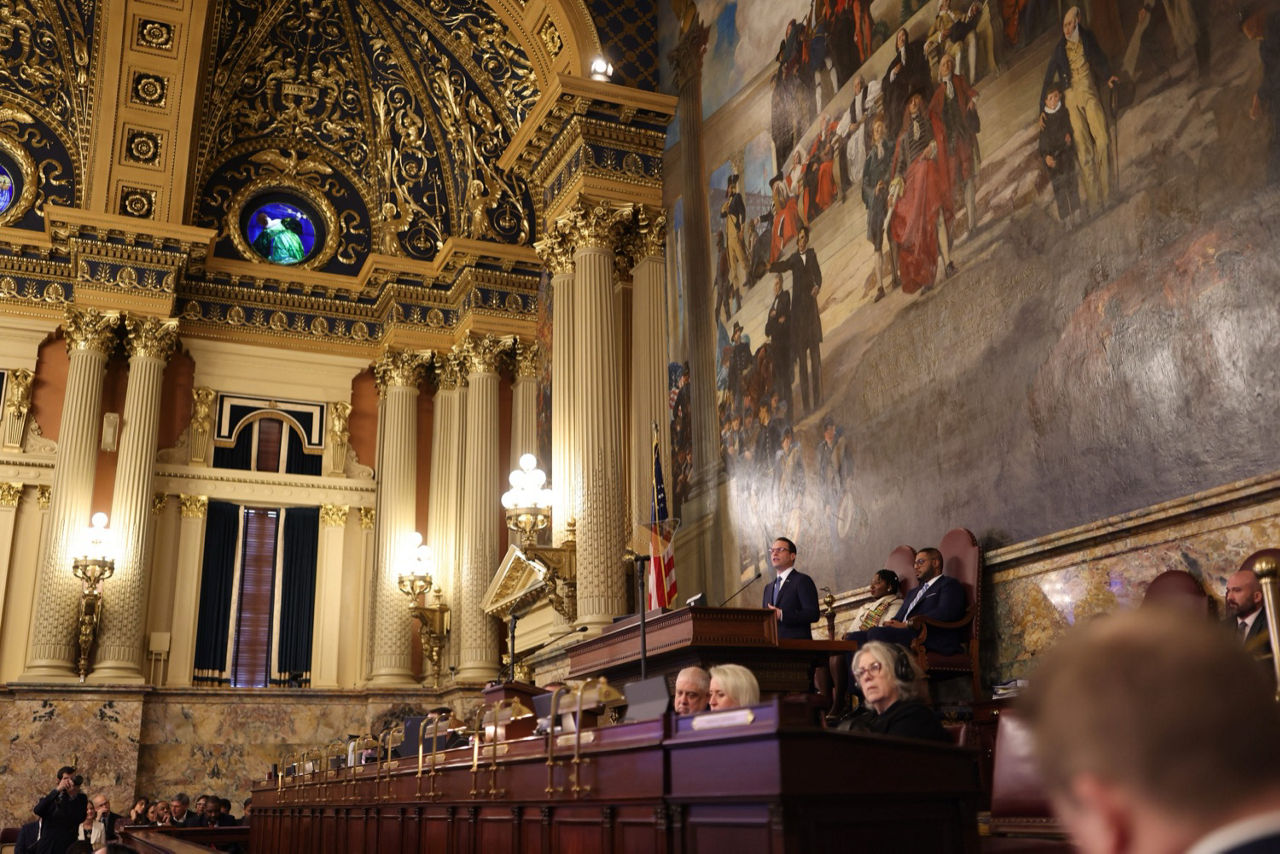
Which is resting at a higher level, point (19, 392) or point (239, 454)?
point (19, 392)

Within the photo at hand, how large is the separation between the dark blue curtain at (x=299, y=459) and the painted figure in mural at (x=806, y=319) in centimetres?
1000

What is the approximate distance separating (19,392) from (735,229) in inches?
425

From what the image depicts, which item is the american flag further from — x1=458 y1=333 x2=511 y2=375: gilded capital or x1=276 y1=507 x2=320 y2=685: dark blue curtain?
x1=276 y1=507 x2=320 y2=685: dark blue curtain

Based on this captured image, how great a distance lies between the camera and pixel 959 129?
7.63 metres

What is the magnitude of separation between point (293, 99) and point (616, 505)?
9.83 meters

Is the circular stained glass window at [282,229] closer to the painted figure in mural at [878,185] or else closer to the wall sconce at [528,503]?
the wall sconce at [528,503]

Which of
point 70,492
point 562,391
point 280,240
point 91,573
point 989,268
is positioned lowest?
point 91,573

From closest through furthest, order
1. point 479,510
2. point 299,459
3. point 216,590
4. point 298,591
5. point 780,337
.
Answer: point 780,337
point 479,510
point 216,590
point 298,591
point 299,459

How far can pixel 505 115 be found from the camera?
1600 cm

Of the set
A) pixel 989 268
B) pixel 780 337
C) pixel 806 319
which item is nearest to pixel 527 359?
pixel 780 337

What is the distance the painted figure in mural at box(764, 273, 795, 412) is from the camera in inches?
373

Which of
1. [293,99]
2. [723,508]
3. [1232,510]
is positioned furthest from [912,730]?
[293,99]

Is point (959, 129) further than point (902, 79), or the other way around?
point (902, 79)

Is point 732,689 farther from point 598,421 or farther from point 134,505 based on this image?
point 134,505
